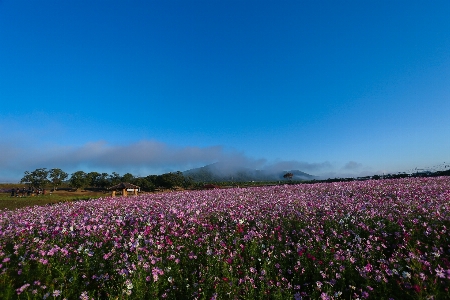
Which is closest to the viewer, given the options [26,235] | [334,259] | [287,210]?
[334,259]

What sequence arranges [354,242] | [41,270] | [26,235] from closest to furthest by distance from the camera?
[41,270]
[354,242]
[26,235]

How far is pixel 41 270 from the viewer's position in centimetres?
509

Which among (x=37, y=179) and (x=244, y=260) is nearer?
(x=244, y=260)

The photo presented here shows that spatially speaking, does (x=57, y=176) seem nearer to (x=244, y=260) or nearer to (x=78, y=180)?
(x=78, y=180)

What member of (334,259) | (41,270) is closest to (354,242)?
(334,259)

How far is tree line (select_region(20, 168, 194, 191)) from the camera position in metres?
92.6

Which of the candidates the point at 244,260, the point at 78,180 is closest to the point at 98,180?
the point at 78,180

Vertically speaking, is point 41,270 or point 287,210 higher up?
point 287,210

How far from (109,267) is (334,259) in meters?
4.51

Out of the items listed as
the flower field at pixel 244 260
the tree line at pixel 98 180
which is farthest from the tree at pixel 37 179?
the flower field at pixel 244 260

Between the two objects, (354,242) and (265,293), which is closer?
(265,293)

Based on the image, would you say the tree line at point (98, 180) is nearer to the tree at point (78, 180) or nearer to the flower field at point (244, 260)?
the tree at point (78, 180)

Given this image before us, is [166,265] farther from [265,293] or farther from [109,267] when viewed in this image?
[265,293]

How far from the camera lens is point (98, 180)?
106 m
